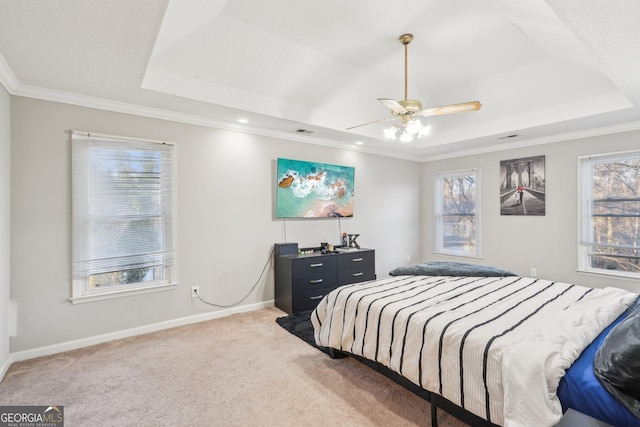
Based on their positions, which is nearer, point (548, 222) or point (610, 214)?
point (610, 214)

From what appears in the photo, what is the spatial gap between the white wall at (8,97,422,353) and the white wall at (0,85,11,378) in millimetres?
82

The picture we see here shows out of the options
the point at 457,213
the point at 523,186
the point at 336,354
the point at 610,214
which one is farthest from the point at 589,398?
the point at 457,213

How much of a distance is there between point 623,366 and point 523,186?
4.05 m

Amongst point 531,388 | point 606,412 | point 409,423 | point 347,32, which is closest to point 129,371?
point 409,423

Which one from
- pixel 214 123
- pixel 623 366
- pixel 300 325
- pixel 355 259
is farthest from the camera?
pixel 355 259

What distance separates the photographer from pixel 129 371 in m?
2.50

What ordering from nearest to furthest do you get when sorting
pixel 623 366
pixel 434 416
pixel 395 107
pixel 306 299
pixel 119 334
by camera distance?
1. pixel 623 366
2. pixel 434 416
3. pixel 395 107
4. pixel 119 334
5. pixel 306 299

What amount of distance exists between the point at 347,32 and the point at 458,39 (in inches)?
43.0

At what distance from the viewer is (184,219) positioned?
Result: 3.49 metres

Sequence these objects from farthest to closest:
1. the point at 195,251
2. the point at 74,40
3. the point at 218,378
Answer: the point at 195,251 → the point at 218,378 → the point at 74,40

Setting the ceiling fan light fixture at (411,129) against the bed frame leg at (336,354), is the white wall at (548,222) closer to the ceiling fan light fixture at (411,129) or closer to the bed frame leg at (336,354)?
the ceiling fan light fixture at (411,129)

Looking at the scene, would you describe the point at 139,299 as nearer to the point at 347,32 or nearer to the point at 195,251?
the point at 195,251

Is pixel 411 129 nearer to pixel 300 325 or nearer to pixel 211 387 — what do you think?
pixel 300 325

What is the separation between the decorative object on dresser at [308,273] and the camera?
3857 millimetres
